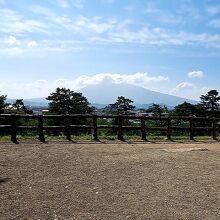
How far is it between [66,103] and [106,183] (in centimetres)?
4781

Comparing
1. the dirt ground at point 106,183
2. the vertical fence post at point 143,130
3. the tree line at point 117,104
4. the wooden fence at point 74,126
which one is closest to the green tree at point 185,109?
the tree line at point 117,104

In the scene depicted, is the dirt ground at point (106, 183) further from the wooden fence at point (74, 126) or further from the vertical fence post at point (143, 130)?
the vertical fence post at point (143, 130)

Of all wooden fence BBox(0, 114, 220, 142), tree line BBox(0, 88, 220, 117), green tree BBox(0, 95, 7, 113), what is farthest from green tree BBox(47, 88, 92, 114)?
wooden fence BBox(0, 114, 220, 142)

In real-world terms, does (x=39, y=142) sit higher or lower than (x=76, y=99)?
lower

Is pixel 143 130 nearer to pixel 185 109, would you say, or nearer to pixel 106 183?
pixel 106 183

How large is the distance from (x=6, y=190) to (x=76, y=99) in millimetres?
49392

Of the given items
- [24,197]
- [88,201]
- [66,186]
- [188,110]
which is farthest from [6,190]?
[188,110]

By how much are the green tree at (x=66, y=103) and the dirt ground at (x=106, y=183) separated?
39.4m

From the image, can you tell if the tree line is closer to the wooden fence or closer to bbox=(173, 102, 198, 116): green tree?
bbox=(173, 102, 198, 116): green tree

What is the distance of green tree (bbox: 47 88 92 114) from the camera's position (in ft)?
180

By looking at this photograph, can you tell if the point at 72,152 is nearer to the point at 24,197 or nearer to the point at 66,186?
the point at 66,186

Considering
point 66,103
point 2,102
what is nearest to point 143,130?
point 2,102

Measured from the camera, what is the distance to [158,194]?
8.77 meters

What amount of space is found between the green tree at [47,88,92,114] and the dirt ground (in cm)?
3941
